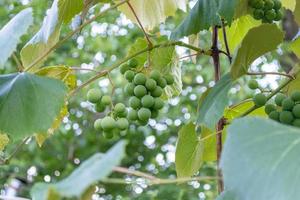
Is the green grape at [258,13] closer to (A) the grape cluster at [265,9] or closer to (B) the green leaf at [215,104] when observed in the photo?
(A) the grape cluster at [265,9]

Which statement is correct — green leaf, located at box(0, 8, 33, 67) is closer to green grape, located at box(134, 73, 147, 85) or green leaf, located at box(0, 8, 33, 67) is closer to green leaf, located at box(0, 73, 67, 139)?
green leaf, located at box(0, 73, 67, 139)

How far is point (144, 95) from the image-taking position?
1.11 m

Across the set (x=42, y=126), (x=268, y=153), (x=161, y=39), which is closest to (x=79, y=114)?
(x=161, y=39)

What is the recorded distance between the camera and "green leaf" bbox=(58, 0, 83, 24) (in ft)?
3.70

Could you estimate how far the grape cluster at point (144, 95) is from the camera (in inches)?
43.1

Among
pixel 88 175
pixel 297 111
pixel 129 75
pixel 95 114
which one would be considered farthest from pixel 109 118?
pixel 95 114

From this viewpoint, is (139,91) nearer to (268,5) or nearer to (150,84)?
(150,84)

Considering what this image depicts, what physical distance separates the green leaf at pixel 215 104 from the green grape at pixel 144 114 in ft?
0.34

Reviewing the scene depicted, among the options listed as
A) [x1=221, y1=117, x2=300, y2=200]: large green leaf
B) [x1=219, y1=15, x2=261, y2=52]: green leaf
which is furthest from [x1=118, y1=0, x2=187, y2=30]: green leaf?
[x1=221, y1=117, x2=300, y2=200]: large green leaf

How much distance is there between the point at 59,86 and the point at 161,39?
1.19 ft

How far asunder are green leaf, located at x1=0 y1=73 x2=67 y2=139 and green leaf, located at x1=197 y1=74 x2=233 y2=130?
243mm

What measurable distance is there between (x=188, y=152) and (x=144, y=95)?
0.69 ft

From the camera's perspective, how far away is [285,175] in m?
0.60

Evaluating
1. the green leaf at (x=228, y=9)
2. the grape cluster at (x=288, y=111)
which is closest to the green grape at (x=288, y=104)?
the grape cluster at (x=288, y=111)
